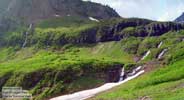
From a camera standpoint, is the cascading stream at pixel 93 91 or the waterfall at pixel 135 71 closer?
the cascading stream at pixel 93 91

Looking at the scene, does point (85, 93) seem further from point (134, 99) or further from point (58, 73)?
point (134, 99)

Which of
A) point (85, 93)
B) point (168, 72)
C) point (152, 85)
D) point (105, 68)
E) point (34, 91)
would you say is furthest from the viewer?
point (105, 68)

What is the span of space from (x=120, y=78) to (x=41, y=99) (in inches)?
1198

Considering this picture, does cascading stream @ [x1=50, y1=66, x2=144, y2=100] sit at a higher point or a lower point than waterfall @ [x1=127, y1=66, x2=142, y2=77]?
lower

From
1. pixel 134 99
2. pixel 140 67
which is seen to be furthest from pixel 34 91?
pixel 134 99

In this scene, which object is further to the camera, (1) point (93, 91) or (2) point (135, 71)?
(2) point (135, 71)

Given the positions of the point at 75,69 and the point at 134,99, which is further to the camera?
the point at 75,69

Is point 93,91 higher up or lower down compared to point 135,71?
lower down

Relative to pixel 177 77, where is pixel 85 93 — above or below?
below

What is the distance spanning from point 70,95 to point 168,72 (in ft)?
126

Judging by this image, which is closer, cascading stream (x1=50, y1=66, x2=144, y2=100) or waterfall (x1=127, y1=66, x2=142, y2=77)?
cascading stream (x1=50, y1=66, x2=144, y2=100)

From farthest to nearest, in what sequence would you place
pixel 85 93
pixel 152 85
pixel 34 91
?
1. pixel 34 91
2. pixel 85 93
3. pixel 152 85

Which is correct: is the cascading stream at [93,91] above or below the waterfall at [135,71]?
below

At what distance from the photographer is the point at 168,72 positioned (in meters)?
126
